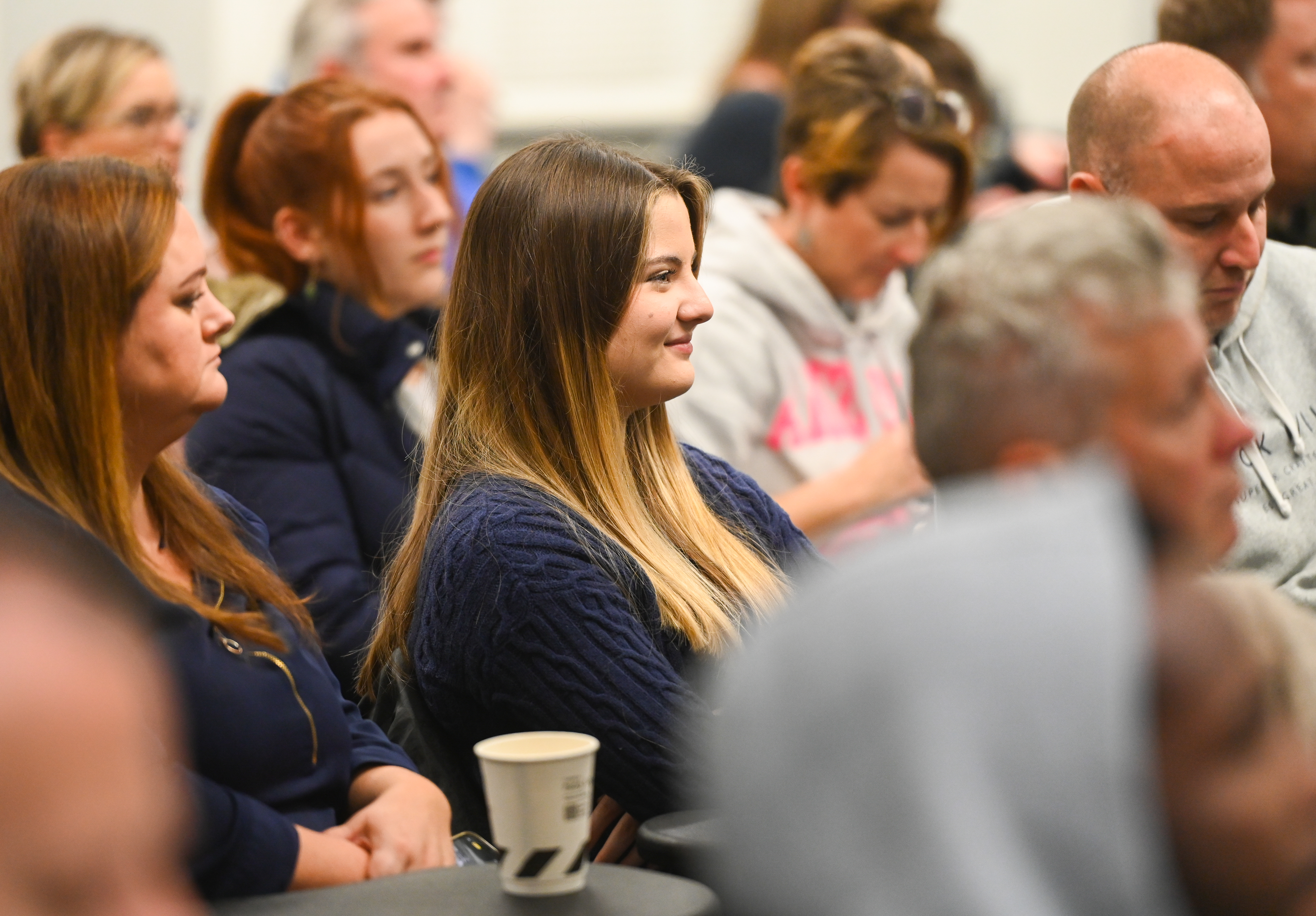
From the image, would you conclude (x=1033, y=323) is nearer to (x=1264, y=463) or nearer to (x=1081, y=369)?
(x=1081, y=369)

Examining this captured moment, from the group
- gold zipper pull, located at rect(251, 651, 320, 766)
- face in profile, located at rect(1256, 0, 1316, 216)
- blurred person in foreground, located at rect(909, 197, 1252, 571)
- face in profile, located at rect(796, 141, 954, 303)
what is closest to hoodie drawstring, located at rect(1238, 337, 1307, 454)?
face in profile, located at rect(1256, 0, 1316, 216)

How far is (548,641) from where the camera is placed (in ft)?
5.54

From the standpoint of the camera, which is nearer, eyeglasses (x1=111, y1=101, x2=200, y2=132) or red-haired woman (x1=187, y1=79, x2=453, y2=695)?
red-haired woman (x1=187, y1=79, x2=453, y2=695)

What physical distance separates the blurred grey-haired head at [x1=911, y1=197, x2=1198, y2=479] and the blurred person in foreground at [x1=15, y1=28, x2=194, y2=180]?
2.26 metres

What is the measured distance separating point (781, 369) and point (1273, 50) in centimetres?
105

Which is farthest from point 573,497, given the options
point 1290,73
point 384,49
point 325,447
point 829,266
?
point 384,49

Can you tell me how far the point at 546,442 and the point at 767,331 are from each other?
1.07m

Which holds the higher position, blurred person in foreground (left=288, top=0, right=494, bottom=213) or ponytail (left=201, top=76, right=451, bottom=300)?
blurred person in foreground (left=288, top=0, right=494, bottom=213)

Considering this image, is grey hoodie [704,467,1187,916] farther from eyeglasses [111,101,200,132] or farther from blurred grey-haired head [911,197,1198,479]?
eyeglasses [111,101,200,132]

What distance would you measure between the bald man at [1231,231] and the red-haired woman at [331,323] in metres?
1.20

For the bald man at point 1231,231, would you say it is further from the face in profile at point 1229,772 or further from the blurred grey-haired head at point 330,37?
the blurred grey-haired head at point 330,37

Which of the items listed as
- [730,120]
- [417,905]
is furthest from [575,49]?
[417,905]

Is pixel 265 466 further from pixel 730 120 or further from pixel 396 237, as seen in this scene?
pixel 730 120

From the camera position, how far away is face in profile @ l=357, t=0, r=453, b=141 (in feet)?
11.7
